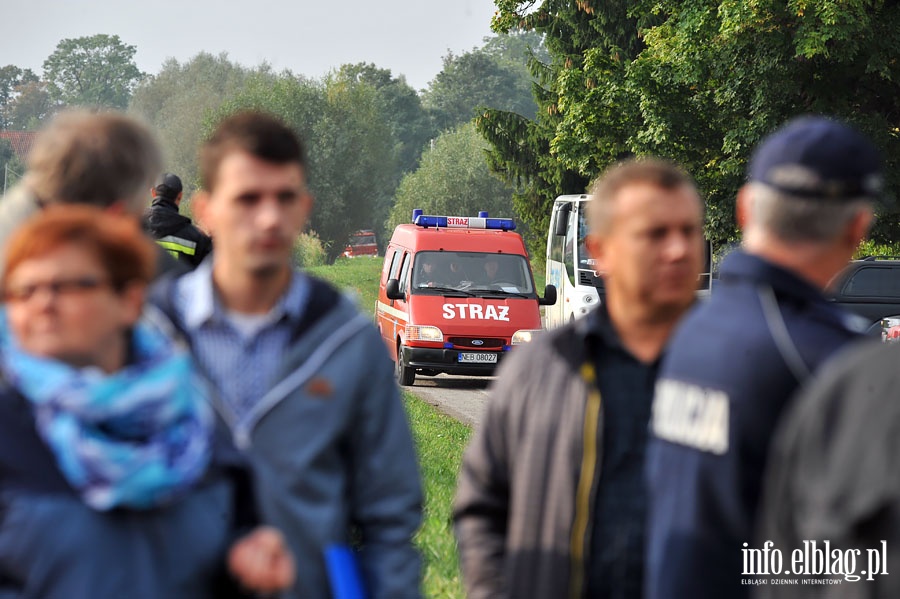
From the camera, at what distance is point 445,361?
797 inches

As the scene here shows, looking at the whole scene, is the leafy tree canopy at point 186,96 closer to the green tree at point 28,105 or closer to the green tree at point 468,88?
the green tree at point 468,88

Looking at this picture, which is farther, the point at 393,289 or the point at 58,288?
the point at 393,289

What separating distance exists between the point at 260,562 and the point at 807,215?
1.27m

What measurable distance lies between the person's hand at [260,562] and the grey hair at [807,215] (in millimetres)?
1173

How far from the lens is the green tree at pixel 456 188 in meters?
80.3

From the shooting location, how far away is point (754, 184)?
9.80 feet

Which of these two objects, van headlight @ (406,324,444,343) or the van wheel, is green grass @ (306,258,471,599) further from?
van headlight @ (406,324,444,343)

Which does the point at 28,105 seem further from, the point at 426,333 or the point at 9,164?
the point at 426,333

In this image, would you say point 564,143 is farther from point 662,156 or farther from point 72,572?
point 72,572

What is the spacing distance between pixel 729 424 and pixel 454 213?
79281 millimetres

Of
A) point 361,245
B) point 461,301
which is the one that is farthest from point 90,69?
point 461,301

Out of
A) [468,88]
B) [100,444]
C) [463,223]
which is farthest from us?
[468,88]

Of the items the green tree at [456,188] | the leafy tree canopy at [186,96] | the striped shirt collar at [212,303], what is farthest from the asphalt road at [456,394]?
the leafy tree canopy at [186,96]

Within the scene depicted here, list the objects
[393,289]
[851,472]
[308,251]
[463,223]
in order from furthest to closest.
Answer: [308,251]
[463,223]
[393,289]
[851,472]
